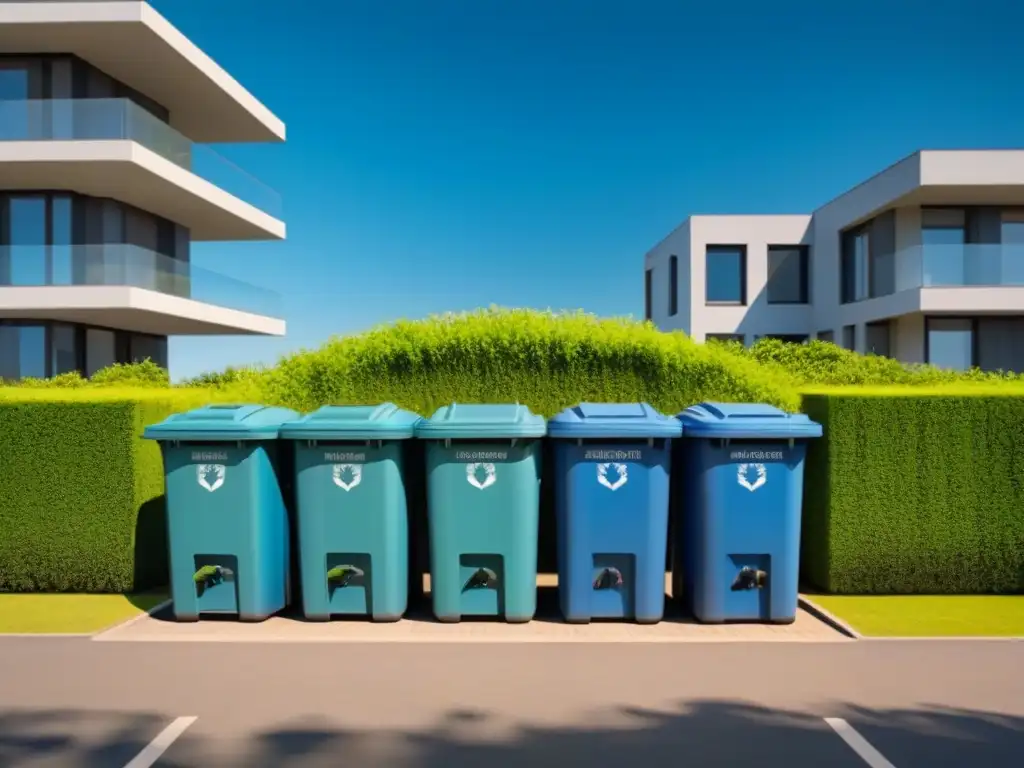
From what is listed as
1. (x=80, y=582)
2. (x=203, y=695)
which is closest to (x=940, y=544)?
(x=203, y=695)

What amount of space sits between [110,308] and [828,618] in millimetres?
18569

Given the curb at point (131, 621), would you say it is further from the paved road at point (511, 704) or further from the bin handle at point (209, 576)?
the bin handle at point (209, 576)

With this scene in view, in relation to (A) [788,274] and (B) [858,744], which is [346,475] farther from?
(A) [788,274]

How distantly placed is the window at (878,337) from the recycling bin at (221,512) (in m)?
21.1

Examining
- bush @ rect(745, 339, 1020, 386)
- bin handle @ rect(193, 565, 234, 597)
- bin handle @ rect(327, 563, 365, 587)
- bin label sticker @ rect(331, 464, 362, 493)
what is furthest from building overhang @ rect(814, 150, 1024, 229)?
bin handle @ rect(193, 565, 234, 597)

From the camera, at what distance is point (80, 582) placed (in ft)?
23.5

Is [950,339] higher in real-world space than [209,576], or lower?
higher

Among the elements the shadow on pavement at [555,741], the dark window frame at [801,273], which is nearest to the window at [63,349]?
the shadow on pavement at [555,741]

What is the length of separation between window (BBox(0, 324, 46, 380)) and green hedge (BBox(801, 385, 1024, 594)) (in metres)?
19.4

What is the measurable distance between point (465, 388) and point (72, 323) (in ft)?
57.3

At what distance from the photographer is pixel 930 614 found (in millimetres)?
6426

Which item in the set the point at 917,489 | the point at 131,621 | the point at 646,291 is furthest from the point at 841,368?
the point at 646,291

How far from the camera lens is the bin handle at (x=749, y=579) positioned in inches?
241

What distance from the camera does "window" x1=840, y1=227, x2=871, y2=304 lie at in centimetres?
2447
